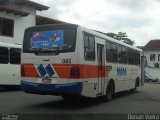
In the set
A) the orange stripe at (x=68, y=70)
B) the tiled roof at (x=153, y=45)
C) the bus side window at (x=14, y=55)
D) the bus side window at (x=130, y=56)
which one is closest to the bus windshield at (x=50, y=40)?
the orange stripe at (x=68, y=70)

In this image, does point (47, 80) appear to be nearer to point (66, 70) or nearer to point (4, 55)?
point (66, 70)

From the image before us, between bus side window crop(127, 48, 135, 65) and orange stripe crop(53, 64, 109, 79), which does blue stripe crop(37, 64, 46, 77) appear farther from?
bus side window crop(127, 48, 135, 65)

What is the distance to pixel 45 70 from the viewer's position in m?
15.2

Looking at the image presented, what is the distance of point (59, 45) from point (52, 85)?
4.93 feet

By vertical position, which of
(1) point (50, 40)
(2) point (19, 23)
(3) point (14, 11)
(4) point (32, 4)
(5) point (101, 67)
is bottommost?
(5) point (101, 67)

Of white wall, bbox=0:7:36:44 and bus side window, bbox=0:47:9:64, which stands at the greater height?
white wall, bbox=0:7:36:44

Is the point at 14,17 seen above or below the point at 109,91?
above

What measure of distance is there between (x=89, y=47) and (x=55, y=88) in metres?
2.25

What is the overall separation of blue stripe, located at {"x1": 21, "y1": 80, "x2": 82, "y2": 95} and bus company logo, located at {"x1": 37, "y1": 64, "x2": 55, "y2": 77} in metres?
Result: 0.41

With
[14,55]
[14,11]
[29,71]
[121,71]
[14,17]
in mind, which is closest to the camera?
[29,71]

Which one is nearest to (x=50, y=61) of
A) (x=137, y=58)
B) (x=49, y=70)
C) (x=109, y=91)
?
(x=49, y=70)

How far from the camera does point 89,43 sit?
52.6 ft

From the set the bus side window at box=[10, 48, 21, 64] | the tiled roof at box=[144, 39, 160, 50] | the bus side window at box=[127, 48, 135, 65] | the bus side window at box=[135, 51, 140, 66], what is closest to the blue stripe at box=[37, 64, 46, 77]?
the bus side window at box=[127, 48, 135, 65]

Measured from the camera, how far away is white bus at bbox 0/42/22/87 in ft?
76.2
